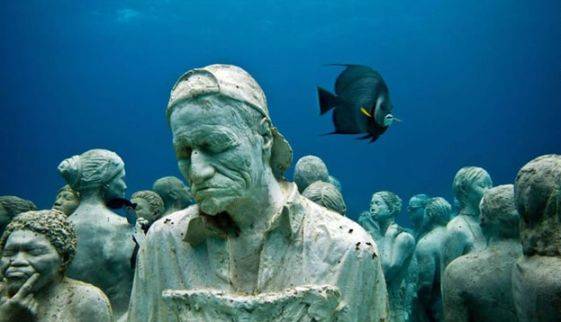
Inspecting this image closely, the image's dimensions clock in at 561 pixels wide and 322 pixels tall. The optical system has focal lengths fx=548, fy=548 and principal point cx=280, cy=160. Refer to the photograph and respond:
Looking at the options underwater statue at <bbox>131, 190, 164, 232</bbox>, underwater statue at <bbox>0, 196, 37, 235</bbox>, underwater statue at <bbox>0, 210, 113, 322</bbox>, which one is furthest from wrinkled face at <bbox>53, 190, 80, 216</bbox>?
underwater statue at <bbox>0, 210, 113, 322</bbox>

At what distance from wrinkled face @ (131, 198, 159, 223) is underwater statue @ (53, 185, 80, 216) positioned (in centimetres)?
69

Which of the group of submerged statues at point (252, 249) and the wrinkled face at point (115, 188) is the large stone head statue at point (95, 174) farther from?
the group of submerged statues at point (252, 249)

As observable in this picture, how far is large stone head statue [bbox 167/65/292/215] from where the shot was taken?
8.44 feet

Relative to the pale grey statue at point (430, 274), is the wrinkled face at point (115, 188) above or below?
above

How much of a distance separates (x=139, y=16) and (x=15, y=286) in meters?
65.0

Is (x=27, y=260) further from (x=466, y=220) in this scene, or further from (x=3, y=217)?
(x=466, y=220)

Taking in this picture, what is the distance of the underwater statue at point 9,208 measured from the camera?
6.30 metres

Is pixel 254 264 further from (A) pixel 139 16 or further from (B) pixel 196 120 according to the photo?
(A) pixel 139 16

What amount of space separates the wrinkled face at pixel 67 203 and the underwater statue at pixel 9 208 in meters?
0.36

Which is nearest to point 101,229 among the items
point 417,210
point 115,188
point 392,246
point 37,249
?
point 115,188

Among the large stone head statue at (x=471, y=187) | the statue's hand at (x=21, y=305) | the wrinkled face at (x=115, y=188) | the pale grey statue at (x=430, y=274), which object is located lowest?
the pale grey statue at (x=430, y=274)

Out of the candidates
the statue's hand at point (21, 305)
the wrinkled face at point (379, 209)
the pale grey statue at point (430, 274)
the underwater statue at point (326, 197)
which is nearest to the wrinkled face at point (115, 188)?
the underwater statue at point (326, 197)

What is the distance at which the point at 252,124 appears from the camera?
2.68m

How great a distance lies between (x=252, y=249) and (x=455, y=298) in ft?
8.88
